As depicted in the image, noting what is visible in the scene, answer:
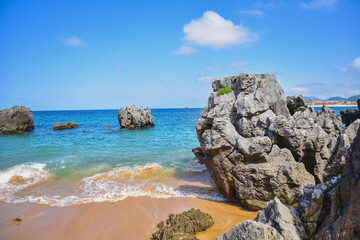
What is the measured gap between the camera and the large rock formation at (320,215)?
3627mm

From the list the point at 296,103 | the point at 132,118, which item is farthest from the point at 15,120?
the point at 296,103

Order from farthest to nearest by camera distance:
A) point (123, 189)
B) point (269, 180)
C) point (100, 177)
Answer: point (100, 177) < point (123, 189) < point (269, 180)

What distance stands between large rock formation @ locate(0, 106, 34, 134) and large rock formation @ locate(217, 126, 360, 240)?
45.5 m

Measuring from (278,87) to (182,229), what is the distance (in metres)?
8.21

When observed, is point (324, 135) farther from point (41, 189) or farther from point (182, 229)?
point (41, 189)

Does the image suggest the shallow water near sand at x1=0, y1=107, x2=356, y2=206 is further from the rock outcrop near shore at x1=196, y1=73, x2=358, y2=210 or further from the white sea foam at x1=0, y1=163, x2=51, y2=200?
the rock outcrop near shore at x1=196, y1=73, x2=358, y2=210

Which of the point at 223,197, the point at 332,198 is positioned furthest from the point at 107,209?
the point at 332,198

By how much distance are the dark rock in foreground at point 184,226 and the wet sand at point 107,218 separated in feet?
0.74

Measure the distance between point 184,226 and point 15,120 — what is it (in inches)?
1770

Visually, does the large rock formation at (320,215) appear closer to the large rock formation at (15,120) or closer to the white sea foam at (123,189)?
the white sea foam at (123,189)

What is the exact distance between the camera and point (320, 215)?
→ 4430mm

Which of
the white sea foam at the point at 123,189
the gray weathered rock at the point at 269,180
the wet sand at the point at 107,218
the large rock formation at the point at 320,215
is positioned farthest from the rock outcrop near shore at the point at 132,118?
the large rock formation at the point at 320,215

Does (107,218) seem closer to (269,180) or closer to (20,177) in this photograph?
(269,180)

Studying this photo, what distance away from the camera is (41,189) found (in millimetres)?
11867
